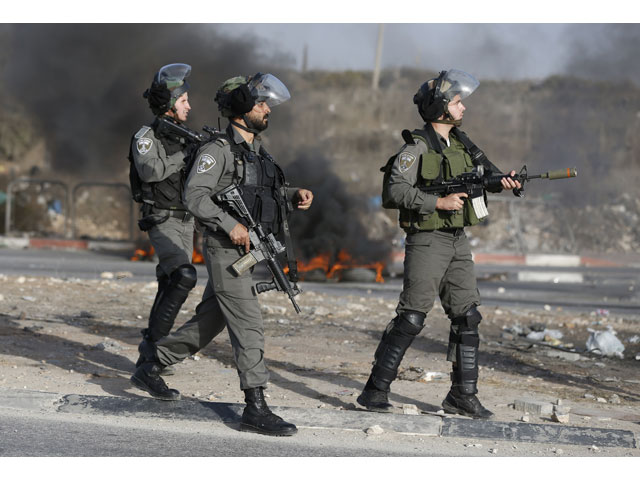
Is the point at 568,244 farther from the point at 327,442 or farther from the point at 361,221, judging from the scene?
the point at 327,442

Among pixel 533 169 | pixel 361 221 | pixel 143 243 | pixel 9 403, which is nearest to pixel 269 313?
pixel 9 403

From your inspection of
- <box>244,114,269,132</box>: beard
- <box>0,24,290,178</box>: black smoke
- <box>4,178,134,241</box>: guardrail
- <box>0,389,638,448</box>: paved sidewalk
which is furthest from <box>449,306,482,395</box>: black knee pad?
<box>0,24,290,178</box>: black smoke

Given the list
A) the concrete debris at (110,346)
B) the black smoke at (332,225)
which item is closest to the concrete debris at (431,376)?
the concrete debris at (110,346)

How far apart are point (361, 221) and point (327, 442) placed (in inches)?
398

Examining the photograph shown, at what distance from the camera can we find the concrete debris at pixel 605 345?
7465 mm

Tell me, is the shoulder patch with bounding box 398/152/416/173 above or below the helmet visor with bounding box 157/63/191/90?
below

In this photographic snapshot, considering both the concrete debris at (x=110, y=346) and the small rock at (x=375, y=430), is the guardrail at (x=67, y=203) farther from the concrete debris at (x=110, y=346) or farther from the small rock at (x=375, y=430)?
the small rock at (x=375, y=430)

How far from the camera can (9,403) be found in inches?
198

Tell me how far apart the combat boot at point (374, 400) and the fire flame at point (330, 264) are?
8716mm

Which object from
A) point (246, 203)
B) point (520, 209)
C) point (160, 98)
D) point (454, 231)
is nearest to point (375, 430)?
point (454, 231)

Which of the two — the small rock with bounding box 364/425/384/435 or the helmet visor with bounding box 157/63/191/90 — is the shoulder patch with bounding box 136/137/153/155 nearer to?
the helmet visor with bounding box 157/63/191/90

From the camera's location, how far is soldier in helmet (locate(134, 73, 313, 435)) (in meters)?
4.57

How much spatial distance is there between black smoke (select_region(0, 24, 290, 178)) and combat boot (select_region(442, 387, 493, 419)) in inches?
654

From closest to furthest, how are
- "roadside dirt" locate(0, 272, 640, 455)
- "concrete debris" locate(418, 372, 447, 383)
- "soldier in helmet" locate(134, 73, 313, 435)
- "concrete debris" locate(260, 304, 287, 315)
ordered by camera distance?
"soldier in helmet" locate(134, 73, 313, 435) → "roadside dirt" locate(0, 272, 640, 455) → "concrete debris" locate(418, 372, 447, 383) → "concrete debris" locate(260, 304, 287, 315)
